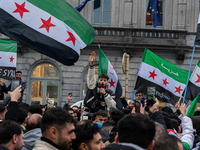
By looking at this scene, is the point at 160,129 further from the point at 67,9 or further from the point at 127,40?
the point at 127,40

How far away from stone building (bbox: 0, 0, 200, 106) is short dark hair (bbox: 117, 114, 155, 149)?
15644mm

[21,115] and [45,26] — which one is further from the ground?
[45,26]

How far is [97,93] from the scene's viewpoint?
6.46 metres

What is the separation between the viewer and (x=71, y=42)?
593 cm

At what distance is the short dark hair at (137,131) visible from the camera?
2.13m

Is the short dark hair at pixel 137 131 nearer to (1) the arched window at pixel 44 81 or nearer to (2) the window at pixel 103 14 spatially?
(1) the arched window at pixel 44 81

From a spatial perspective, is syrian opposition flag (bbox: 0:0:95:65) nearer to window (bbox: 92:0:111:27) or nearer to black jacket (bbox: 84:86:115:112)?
black jacket (bbox: 84:86:115:112)

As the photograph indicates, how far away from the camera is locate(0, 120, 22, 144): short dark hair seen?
3.23 m

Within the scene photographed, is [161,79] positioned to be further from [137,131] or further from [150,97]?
[137,131]

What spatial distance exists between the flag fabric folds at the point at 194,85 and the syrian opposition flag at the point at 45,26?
426 centimetres

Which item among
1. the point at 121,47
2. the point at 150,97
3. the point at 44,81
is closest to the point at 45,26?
the point at 150,97

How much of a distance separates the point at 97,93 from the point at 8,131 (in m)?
3.33

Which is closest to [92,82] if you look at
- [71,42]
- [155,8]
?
[71,42]

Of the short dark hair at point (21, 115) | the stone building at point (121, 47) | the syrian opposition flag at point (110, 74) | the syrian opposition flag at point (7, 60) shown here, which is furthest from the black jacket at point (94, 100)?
the stone building at point (121, 47)
